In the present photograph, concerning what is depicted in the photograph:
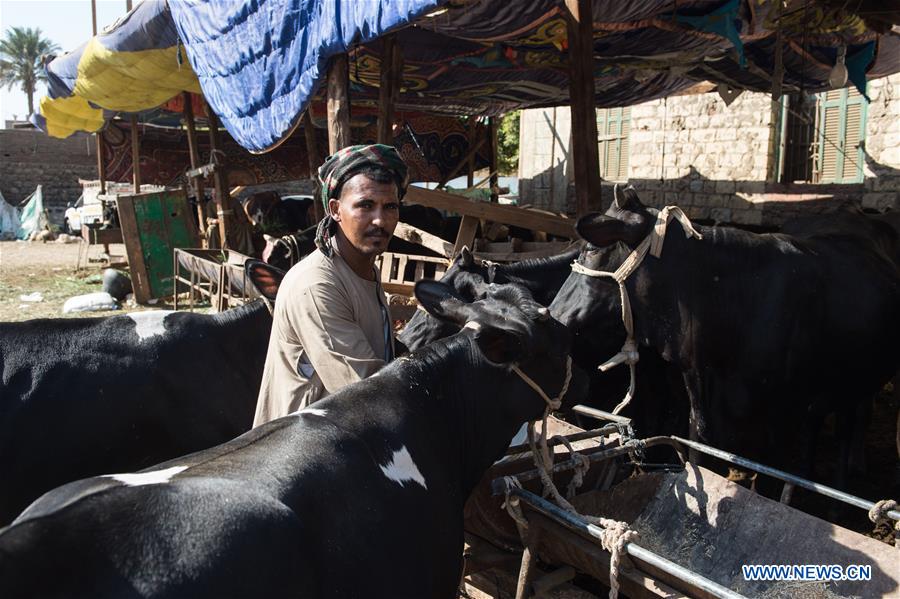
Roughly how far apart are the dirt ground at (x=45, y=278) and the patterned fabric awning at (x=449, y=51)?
3016 millimetres

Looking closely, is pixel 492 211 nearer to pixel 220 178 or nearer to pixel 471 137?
pixel 220 178

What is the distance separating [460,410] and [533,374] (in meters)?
0.27

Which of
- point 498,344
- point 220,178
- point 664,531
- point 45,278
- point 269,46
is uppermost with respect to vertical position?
point 269,46

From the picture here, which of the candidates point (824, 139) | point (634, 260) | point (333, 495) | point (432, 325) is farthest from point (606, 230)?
point (824, 139)

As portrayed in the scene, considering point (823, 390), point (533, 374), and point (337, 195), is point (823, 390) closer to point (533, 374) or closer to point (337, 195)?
point (533, 374)

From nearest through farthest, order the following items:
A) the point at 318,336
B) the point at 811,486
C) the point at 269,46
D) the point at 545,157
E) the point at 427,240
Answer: the point at 318,336 → the point at 811,486 → the point at 269,46 → the point at 427,240 → the point at 545,157

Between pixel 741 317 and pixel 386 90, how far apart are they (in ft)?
10.1

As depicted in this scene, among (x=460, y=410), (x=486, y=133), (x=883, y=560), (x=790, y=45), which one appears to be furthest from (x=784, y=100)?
(x=460, y=410)

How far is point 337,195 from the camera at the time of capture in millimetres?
2477

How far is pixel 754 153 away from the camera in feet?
31.0

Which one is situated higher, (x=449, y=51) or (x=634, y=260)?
(x=449, y=51)

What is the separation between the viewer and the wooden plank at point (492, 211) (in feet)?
19.0

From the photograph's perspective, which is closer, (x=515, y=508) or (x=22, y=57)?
(x=515, y=508)

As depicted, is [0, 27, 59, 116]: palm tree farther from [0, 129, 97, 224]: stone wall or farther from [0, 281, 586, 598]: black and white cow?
[0, 281, 586, 598]: black and white cow
